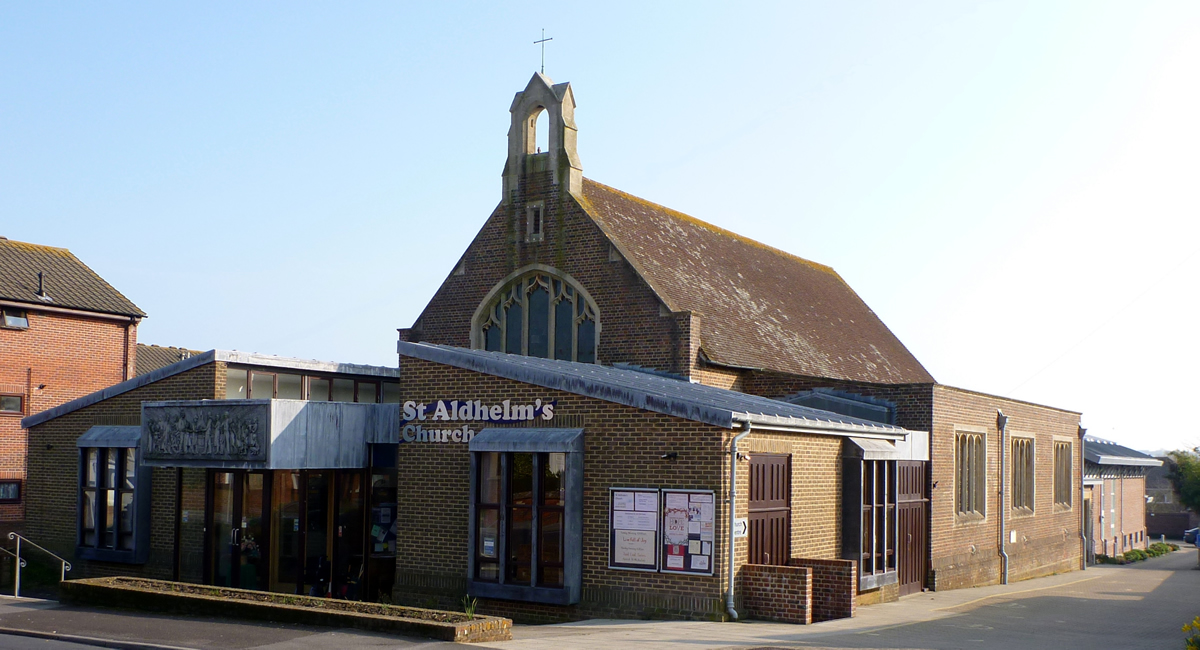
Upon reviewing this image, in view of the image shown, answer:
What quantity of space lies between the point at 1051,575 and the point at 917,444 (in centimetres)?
1294

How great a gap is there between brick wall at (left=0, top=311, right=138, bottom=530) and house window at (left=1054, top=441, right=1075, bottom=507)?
30304mm

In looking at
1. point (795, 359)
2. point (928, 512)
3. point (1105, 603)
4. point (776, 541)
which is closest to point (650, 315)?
point (795, 359)

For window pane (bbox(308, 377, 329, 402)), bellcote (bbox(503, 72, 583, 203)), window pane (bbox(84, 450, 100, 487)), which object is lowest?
window pane (bbox(84, 450, 100, 487))

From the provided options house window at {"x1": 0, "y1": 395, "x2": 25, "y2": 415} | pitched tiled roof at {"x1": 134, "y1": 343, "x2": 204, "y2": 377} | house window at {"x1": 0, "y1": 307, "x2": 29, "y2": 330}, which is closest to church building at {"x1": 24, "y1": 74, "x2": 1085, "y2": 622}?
house window at {"x1": 0, "y1": 395, "x2": 25, "y2": 415}

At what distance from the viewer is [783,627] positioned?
16766mm

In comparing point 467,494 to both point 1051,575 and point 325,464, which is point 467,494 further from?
point 1051,575

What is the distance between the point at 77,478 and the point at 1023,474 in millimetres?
24180

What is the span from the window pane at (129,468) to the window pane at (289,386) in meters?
3.31

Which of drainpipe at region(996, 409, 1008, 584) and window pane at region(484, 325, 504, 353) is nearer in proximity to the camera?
drainpipe at region(996, 409, 1008, 584)

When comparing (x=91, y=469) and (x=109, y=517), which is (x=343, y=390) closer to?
(x=109, y=517)

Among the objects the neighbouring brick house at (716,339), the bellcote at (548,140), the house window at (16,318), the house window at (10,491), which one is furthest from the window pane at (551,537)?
the house window at (16,318)

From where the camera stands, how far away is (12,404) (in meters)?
34.8

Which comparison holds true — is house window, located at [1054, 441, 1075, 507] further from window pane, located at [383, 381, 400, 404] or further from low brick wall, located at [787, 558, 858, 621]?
window pane, located at [383, 381, 400, 404]

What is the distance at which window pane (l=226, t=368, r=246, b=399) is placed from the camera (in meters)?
22.7
